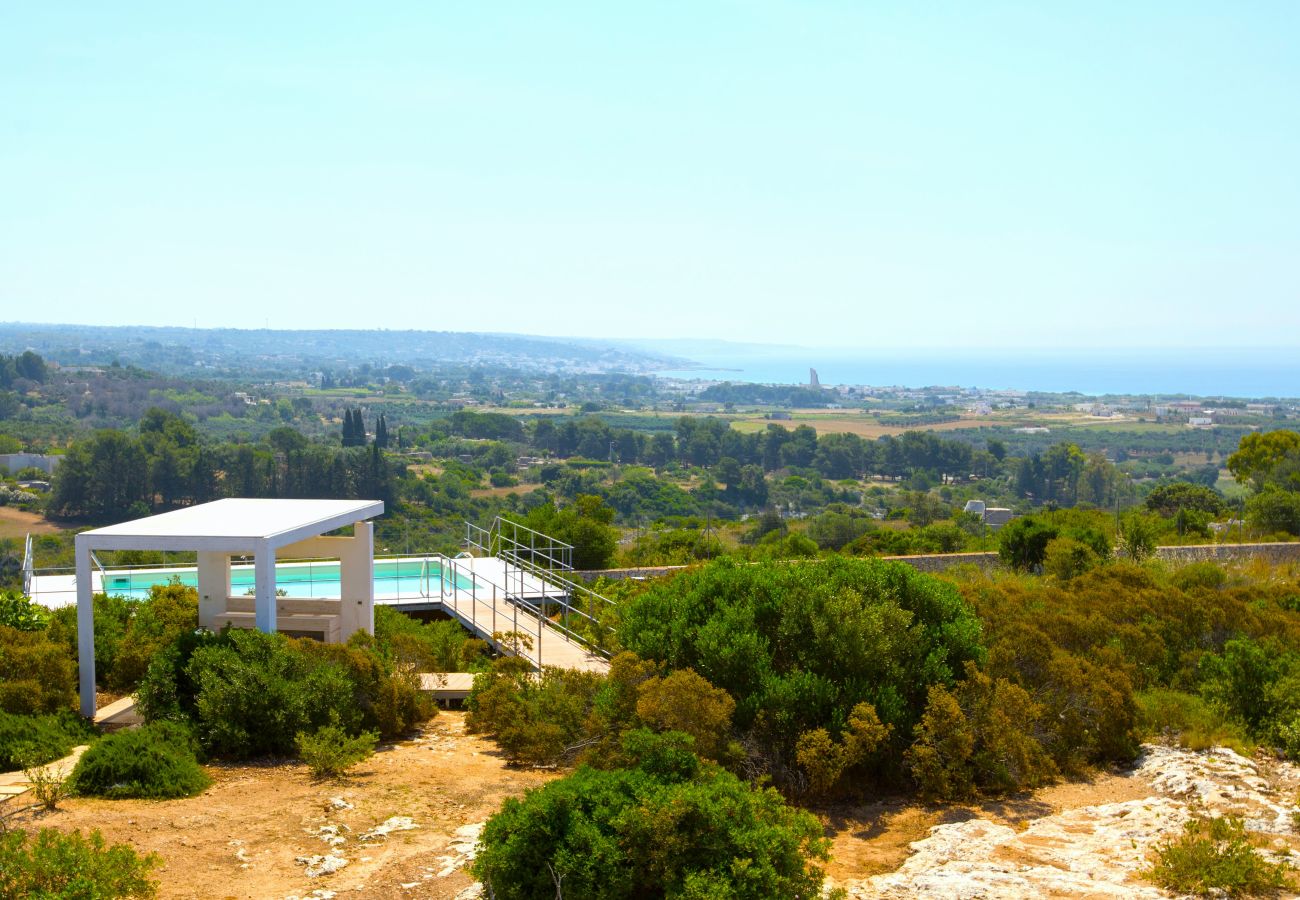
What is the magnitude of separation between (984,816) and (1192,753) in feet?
7.62

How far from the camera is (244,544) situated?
31.3 feet

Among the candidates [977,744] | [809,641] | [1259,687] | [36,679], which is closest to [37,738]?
[36,679]

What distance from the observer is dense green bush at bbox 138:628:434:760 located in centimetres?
863

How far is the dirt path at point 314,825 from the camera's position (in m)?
6.13

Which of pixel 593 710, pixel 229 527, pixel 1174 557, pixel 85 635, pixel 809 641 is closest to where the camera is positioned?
pixel 593 710

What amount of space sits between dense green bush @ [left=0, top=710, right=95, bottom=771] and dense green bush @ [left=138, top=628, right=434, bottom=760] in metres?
0.60

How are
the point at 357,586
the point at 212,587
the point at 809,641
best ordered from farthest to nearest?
1. the point at 357,586
2. the point at 212,587
3. the point at 809,641

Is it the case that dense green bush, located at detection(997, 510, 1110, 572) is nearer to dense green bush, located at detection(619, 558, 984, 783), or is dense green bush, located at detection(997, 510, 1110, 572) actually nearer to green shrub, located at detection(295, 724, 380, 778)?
dense green bush, located at detection(619, 558, 984, 783)

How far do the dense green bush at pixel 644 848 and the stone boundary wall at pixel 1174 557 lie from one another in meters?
11.9

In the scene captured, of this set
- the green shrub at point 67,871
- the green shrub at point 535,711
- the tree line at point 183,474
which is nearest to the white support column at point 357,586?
the green shrub at point 535,711

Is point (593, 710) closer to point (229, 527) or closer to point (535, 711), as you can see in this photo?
point (535, 711)

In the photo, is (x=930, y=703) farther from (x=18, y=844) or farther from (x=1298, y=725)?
(x=18, y=844)

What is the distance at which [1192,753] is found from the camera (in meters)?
8.79

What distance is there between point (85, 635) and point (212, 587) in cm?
162
